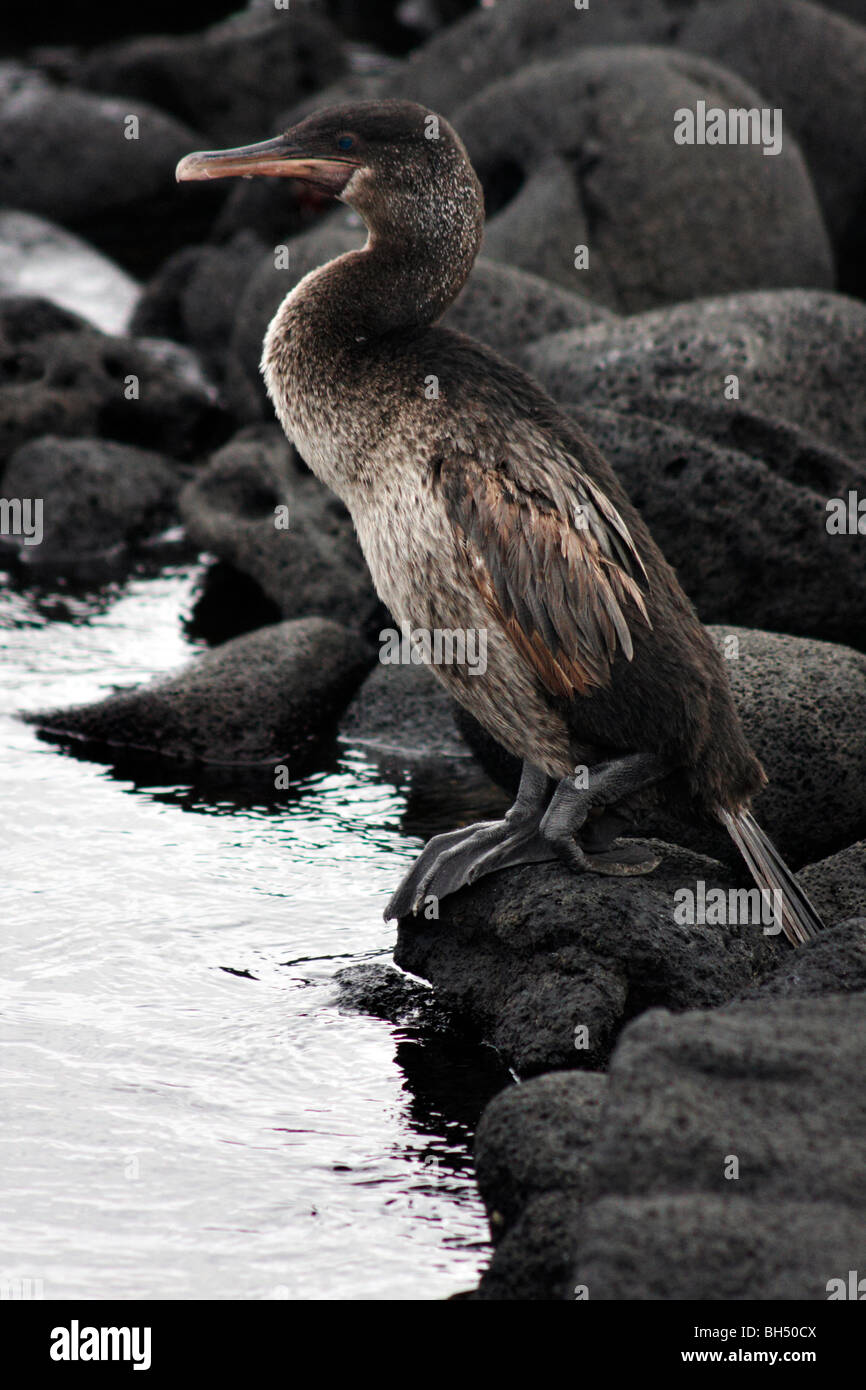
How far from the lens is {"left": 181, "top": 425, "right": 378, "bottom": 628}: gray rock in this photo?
966cm

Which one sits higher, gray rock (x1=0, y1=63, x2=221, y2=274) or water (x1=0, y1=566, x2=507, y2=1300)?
gray rock (x1=0, y1=63, x2=221, y2=274)

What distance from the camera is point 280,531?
985cm

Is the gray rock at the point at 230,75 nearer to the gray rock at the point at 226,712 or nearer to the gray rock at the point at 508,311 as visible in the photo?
the gray rock at the point at 508,311

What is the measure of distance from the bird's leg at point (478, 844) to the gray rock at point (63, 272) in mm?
9829

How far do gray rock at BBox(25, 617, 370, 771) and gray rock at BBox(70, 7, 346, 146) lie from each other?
1173 cm

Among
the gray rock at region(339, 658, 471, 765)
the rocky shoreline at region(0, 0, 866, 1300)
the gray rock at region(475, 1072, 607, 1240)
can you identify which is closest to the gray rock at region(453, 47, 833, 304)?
the rocky shoreline at region(0, 0, 866, 1300)

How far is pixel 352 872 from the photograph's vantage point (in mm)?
7223

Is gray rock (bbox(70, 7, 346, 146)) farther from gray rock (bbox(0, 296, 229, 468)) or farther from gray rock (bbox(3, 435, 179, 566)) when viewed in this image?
gray rock (bbox(3, 435, 179, 566))

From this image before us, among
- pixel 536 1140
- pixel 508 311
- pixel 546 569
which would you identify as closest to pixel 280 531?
pixel 508 311

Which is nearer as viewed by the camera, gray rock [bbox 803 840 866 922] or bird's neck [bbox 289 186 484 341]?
bird's neck [bbox 289 186 484 341]

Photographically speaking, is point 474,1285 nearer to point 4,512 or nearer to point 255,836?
point 255,836

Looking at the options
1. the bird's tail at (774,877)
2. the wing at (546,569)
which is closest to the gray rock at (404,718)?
the bird's tail at (774,877)

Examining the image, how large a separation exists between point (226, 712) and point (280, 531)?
6.05 feet

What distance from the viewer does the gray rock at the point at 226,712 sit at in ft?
27.2
